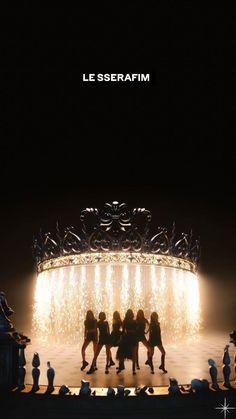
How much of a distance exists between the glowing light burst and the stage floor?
261 centimetres

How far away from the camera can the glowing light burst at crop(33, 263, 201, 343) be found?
20.0 meters

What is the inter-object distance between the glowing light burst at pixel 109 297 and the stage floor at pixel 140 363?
261 centimetres

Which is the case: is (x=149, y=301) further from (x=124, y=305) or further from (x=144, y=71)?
(x=144, y=71)

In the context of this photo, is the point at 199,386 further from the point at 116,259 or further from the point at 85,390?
the point at 116,259

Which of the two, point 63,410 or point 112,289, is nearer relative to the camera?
point 63,410

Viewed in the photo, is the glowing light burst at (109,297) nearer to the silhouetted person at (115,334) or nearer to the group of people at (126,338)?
the silhouetted person at (115,334)

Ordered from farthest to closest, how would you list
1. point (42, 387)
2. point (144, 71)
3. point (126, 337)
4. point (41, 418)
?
point (144, 71), point (126, 337), point (42, 387), point (41, 418)

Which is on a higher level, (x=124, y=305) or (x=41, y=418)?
(x=124, y=305)

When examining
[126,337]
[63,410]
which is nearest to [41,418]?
[63,410]

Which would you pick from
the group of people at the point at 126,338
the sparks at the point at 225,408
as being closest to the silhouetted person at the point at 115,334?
the group of people at the point at 126,338

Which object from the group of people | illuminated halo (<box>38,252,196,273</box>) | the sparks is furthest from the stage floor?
illuminated halo (<box>38,252,196,273</box>)

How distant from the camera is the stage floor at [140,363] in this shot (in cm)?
912

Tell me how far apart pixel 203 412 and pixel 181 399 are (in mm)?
422

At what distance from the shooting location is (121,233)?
19.5 meters
